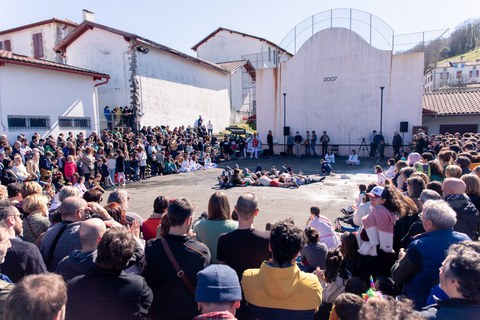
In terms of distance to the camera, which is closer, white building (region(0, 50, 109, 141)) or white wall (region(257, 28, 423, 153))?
white building (region(0, 50, 109, 141))

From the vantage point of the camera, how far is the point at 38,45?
96.2 feet

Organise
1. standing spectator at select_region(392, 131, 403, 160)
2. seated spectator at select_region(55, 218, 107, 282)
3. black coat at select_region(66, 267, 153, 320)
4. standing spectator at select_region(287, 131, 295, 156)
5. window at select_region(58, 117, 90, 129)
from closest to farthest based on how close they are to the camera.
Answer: black coat at select_region(66, 267, 153, 320) < seated spectator at select_region(55, 218, 107, 282) < window at select_region(58, 117, 90, 129) < standing spectator at select_region(392, 131, 403, 160) < standing spectator at select_region(287, 131, 295, 156)

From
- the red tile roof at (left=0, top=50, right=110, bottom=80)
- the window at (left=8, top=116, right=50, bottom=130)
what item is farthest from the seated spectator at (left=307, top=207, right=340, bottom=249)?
the red tile roof at (left=0, top=50, right=110, bottom=80)

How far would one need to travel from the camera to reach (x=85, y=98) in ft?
61.6

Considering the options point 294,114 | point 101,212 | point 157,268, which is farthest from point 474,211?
point 294,114

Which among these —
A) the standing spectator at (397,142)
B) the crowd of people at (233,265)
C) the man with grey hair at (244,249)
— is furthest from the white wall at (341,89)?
the man with grey hair at (244,249)

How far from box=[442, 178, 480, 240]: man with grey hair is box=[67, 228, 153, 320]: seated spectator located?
3.76 meters

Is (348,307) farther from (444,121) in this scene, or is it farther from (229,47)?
(229,47)

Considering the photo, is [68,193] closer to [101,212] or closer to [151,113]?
[101,212]

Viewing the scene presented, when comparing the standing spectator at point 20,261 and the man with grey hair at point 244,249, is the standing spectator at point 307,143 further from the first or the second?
the standing spectator at point 20,261

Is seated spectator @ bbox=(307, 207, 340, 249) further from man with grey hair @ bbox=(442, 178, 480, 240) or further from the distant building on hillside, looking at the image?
the distant building on hillside

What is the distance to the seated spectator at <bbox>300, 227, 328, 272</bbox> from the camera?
4.25 meters

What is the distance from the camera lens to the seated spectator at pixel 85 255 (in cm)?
276

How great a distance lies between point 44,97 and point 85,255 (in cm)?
1640
